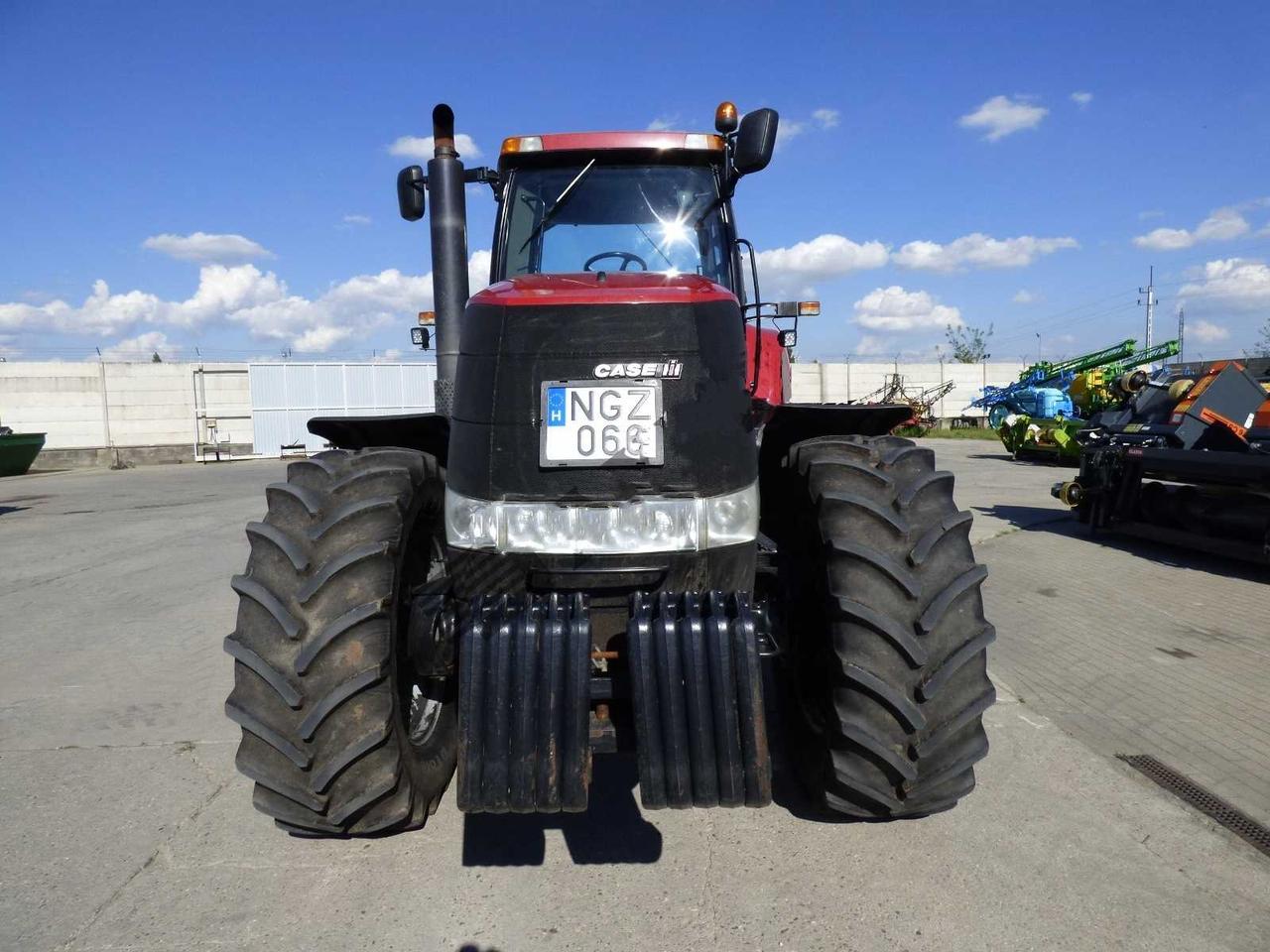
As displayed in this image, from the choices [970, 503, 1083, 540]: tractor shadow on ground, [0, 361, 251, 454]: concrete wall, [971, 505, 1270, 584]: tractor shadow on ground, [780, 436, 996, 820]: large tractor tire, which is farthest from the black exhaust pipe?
[0, 361, 251, 454]: concrete wall

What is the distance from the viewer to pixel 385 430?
3.58 meters

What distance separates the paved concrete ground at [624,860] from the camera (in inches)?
107

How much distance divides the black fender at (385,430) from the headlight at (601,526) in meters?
0.74

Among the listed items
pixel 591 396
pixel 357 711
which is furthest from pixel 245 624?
pixel 591 396

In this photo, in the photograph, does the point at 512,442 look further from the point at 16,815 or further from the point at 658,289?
the point at 16,815

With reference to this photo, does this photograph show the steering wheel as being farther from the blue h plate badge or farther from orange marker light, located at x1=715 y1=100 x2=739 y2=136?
the blue h plate badge

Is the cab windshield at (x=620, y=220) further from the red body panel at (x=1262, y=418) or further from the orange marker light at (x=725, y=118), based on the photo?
the red body panel at (x=1262, y=418)

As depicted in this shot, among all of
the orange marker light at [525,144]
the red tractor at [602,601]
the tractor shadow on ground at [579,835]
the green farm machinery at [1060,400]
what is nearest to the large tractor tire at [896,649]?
the red tractor at [602,601]

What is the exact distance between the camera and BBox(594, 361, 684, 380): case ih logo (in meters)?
2.88

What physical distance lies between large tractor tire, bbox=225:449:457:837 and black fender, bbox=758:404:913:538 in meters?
1.56

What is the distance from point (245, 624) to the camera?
271 cm

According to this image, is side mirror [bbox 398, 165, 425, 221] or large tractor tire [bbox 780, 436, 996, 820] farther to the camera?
side mirror [bbox 398, 165, 425, 221]

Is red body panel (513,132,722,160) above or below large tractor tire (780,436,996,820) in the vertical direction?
above

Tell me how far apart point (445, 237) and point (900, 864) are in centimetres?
331
